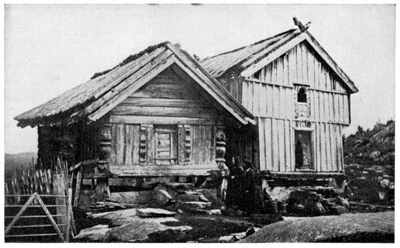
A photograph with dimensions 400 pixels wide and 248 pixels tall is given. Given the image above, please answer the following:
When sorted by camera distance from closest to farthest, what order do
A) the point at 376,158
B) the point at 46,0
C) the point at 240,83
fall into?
the point at 46,0 < the point at 376,158 < the point at 240,83

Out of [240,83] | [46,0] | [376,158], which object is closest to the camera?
[46,0]

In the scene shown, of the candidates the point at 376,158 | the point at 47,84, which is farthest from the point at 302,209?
the point at 47,84

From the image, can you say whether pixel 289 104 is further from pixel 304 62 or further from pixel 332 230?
pixel 332 230

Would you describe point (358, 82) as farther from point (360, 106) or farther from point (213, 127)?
point (213, 127)

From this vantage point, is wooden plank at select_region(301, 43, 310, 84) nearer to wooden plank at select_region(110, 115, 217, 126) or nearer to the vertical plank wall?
the vertical plank wall

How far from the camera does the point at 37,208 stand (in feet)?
36.6

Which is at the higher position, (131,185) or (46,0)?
(46,0)

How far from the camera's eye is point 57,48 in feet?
39.6

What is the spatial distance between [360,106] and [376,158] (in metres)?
Answer: 1.43

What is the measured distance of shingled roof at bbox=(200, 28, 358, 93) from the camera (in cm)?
1372

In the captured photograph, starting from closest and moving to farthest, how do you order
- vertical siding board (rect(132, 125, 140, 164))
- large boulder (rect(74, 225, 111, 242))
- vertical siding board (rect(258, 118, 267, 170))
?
large boulder (rect(74, 225, 111, 242)) < vertical siding board (rect(132, 125, 140, 164)) < vertical siding board (rect(258, 118, 267, 170))

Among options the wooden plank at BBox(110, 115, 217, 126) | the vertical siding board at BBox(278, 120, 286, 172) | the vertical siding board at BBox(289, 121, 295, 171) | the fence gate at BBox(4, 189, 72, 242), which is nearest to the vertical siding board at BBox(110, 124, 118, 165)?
the wooden plank at BBox(110, 115, 217, 126)

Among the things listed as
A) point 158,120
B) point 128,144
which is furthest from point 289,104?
point 128,144

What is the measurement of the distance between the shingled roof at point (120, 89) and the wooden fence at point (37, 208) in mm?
1286
